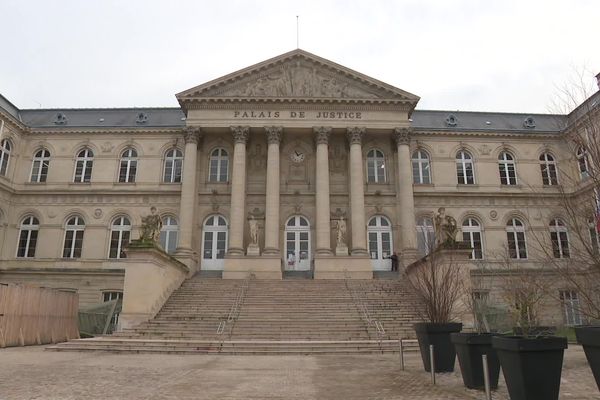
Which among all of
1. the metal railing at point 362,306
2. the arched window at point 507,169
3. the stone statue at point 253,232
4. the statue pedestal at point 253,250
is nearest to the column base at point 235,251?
the statue pedestal at point 253,250

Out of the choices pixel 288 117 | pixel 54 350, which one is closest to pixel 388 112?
pixel 288 117

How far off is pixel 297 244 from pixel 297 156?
6.90 m

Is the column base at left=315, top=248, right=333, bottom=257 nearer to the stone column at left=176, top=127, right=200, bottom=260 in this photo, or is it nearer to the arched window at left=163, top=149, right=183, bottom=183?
the stone column at left=176, top=127, right=200, bottom=260

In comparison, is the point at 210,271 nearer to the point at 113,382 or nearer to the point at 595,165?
the point at 113,382

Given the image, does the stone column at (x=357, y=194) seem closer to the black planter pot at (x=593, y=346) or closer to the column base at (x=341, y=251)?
the column base at (x=341, y=251)

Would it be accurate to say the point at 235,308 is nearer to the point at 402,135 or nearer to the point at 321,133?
the point at 321,133

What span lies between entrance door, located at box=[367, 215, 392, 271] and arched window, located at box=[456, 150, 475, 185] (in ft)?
22.9

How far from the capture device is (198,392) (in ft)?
29.9

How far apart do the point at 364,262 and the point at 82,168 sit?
22.3 m

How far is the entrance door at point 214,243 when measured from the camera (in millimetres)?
33000

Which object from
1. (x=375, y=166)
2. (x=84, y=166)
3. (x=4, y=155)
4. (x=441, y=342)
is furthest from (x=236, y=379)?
(x=4, y=155)

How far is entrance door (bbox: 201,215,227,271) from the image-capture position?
108 feet

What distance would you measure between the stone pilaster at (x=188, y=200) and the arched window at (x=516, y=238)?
2270 cm

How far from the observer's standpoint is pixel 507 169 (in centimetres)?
3619
